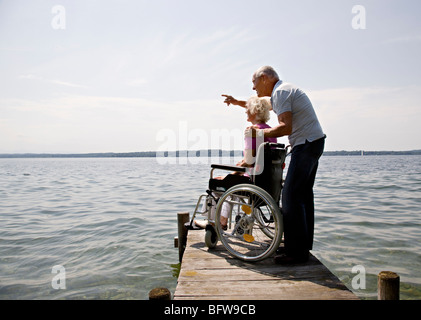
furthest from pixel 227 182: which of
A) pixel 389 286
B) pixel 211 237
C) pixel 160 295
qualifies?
pixel 389 286

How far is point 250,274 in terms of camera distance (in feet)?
9.49

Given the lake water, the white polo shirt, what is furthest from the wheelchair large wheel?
the lake water

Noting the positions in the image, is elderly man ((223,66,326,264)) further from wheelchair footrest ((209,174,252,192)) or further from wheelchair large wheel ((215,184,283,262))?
wheelchair footrest ((209,174,252,192))

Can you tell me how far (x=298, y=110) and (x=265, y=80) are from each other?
1.51 ft

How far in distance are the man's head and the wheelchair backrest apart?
544 mm

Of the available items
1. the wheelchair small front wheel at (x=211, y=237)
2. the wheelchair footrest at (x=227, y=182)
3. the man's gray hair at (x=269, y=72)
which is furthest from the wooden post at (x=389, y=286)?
the man's gray hair at (x=269, y=72)

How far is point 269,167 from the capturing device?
123 inches

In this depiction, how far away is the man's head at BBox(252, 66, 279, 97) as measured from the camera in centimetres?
308

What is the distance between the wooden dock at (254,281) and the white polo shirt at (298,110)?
3.99ft

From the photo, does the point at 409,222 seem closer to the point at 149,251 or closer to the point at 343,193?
the point at 343,193

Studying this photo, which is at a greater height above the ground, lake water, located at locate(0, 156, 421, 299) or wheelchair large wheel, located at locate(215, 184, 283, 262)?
wheelchair large wheel, located at locate(215, 184, 283, 262)

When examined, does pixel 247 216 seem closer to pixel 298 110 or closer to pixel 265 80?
pixel 298 110
